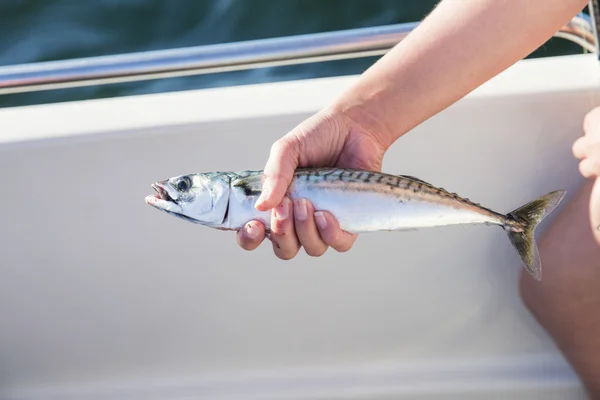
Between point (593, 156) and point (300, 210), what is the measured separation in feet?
2.66

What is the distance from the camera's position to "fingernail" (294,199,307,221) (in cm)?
138

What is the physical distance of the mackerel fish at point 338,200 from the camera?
4.54 feet

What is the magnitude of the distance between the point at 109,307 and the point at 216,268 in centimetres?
34

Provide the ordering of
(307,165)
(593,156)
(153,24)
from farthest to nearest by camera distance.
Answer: (153,24) → (593,156) → (307,165)

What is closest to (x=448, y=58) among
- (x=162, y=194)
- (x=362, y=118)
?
(x=362, y=118)

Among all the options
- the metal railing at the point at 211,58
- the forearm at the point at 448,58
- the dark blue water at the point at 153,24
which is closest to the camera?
the forearm at the point at 448,58

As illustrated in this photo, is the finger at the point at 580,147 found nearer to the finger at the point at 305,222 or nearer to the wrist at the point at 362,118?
the wrist at the point at 362,118

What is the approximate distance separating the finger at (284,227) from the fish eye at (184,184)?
0.59ft

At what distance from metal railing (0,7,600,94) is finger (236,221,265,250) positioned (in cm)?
63

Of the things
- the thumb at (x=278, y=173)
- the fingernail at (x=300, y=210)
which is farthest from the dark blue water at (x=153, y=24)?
the fingernail at (x=300, y=210)

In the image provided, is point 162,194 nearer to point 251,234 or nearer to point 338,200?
point 251,234

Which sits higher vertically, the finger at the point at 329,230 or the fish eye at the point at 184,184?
the fish eye at the point at 184,184

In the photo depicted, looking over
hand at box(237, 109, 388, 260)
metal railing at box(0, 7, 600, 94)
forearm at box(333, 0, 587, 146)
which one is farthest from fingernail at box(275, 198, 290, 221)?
metal railing at box(0, 7, 600, 94)

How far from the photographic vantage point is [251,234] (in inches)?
54.4
